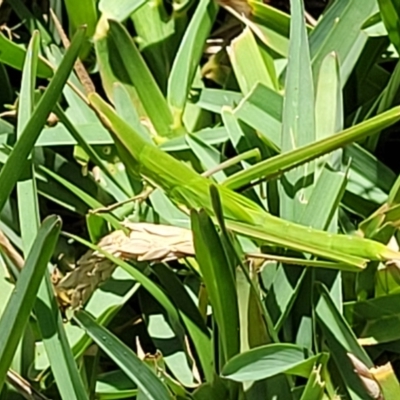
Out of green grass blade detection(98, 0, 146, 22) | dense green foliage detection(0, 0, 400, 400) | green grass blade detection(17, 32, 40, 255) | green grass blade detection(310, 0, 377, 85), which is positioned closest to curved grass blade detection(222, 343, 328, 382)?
dense green foliage detection(0, 0, 400, 400)

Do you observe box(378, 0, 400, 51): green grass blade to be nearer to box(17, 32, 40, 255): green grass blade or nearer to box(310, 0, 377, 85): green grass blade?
box(310, 0, 377, 85): green grass blade

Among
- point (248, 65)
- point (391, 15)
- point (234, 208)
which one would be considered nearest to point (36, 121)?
point (234, 208)

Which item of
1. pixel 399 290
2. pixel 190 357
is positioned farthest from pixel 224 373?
pixel 399 290

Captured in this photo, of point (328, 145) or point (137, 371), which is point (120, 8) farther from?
point (137, 371)

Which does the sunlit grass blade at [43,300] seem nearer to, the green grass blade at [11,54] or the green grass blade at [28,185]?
the green grass blade at [28,185]

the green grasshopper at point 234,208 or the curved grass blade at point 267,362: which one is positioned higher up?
the green grasshopper at point 234,208

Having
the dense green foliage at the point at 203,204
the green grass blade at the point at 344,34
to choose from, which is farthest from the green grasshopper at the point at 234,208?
the green grass blade at the point at 344,34

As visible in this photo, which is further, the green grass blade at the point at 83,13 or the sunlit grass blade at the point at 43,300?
the green grass blade at the point at 83,13

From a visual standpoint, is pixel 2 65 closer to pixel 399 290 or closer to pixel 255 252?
pixel 255 252
